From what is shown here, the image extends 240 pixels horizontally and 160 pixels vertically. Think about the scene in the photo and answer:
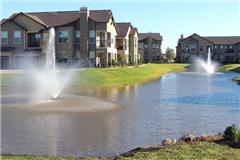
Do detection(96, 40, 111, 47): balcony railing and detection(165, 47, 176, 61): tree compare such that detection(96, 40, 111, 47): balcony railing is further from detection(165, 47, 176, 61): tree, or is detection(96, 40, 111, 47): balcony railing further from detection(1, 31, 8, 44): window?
detection(165, 47, 176, 61): tree

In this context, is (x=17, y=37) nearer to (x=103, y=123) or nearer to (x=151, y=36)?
(x=103, y=123)

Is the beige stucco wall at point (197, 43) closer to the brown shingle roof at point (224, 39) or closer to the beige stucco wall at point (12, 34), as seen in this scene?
the brown shingle roof at point (224, 39)

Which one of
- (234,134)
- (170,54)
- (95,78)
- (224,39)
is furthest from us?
(170,54)

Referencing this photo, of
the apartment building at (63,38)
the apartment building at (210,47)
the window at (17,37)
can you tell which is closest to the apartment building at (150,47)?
the apartment building at (210,47)

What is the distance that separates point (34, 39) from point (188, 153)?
54864 mm

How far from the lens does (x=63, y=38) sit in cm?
6550

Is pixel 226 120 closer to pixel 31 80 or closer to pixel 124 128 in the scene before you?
pixel 124 128

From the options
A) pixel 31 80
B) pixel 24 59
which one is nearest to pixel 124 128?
pixel 31 80

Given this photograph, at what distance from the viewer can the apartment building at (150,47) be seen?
135 m

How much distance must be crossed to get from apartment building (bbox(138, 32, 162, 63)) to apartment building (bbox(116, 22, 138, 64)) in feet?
156

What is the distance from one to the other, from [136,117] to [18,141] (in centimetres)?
790

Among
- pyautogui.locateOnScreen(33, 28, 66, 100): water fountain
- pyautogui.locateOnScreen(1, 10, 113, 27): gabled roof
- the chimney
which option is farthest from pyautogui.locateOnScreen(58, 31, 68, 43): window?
pyautogui.locateOnScreen(33, 28, 66, 100): water fountain

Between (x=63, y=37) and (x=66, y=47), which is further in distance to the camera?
(x=63, y=37)

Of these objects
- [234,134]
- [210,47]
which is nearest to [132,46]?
[210,47]
